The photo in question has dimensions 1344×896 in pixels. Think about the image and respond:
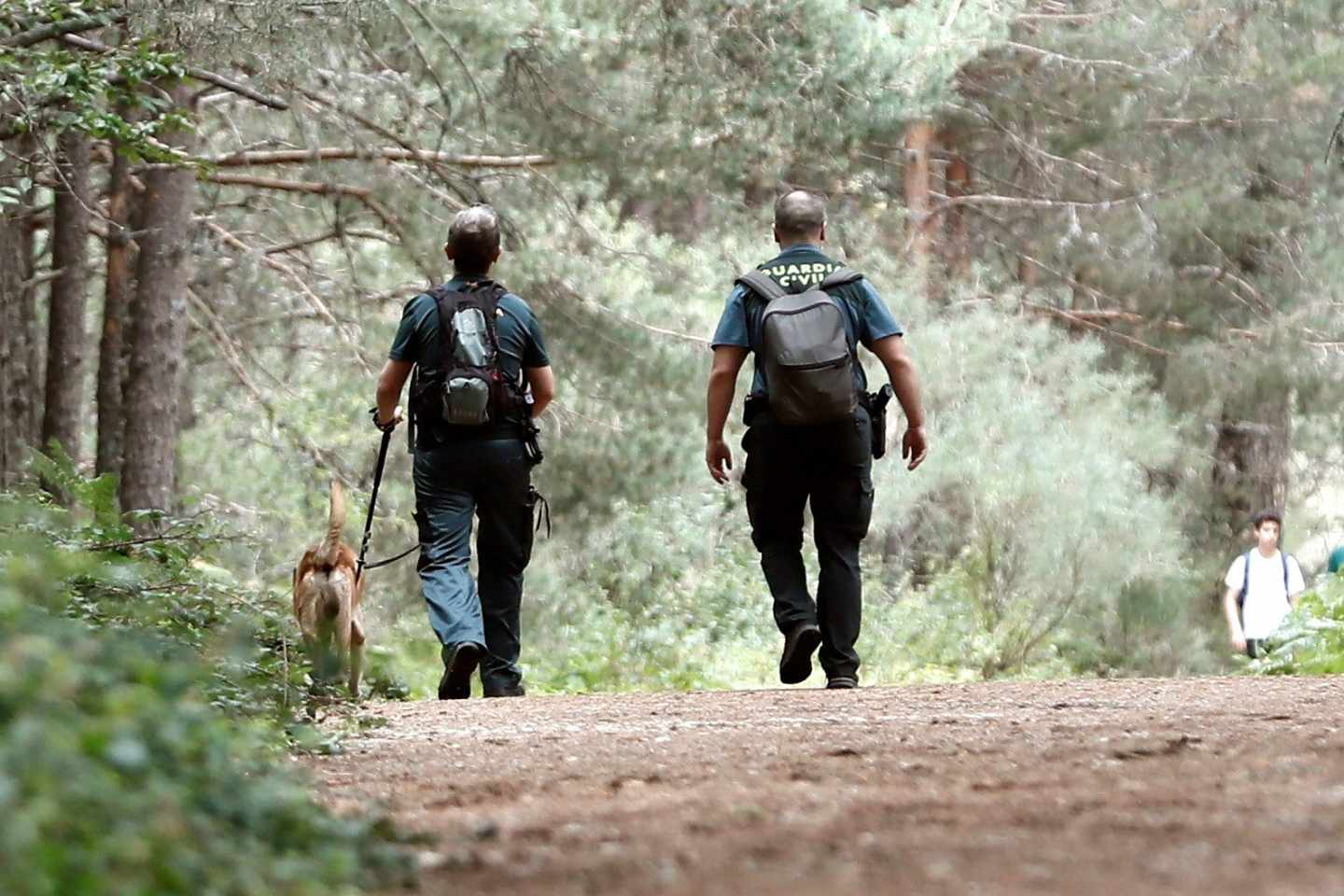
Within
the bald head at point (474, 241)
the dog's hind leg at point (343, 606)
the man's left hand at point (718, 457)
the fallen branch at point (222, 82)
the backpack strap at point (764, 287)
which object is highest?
the fallen branch at point (222, 82)

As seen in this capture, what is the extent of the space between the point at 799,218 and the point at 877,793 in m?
4.38

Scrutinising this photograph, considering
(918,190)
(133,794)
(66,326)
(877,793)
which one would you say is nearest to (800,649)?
(877,793)

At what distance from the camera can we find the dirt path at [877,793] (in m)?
3.62

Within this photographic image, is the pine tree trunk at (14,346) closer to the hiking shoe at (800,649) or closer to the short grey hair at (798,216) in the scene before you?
the short grey hair at (798,216)

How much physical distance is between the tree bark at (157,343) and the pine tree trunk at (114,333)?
1.65ft

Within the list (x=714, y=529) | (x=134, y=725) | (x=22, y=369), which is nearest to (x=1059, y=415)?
(x=714, y=529)

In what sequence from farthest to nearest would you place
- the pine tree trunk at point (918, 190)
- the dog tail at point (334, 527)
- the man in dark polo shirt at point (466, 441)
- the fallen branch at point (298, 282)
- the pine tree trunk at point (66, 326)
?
the pine tree trunk at point (918, 190) < the fallen branch at point (298, 282) < the pine tree trunk at point (66, 326) < the man in dark polo shirt at point (466, 441) < the dog tail at point (334, 527)

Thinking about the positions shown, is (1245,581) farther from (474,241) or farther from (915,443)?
(474,241)

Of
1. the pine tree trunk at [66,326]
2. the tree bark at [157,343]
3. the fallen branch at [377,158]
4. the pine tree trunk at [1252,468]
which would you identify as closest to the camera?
the tree bark at [157,343]

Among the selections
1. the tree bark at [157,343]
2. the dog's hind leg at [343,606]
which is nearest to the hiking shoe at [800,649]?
the dog's hind leg at [343,606]

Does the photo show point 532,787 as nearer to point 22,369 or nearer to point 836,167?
point 22,369

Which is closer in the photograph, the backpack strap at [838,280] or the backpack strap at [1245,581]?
the backpack strap at [838,280]

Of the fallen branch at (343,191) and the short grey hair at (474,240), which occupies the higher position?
the fallen branch at (343,191)

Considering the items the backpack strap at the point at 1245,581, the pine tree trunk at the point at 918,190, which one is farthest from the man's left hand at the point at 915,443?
the pine tree trunk at the point at 918,190
